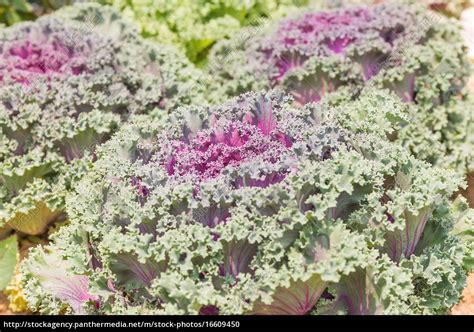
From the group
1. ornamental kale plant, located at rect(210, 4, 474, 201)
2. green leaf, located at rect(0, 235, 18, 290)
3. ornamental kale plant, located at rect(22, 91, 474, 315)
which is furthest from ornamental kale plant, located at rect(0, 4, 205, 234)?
ornamental kale plant, located at rect(22, 91, 474, 315)

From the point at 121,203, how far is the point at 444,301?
229 centimetres

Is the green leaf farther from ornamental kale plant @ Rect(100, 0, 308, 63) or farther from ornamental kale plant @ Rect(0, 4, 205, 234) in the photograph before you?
ornamental kale plant @ Rect(100, 0, 308, 63)

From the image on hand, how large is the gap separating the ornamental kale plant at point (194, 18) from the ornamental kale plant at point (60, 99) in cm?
122

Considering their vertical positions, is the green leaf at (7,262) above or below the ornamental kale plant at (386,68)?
below

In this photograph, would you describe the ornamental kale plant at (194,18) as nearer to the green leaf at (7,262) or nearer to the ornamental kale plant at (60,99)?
the ornamental kale plant at (60,99)

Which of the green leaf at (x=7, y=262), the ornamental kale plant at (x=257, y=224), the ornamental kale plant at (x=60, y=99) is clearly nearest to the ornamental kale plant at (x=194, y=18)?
the ornamental kale plant at (x=60, y=99)

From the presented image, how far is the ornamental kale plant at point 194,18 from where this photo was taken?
845 centimetres

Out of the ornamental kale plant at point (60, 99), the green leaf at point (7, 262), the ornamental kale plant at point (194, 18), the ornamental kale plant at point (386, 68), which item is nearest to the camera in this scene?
the ornamental kale plant at point (60, 99)

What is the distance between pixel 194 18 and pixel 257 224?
15.7ft

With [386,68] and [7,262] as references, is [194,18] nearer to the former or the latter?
[386,68]

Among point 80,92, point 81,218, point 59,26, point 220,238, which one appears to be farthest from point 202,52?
point 220,238

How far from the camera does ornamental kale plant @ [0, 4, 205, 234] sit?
613 centimetres

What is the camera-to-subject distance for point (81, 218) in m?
4.84

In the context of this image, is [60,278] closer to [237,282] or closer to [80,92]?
[237,282]
